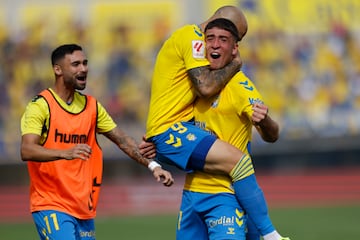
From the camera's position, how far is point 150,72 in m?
23.3

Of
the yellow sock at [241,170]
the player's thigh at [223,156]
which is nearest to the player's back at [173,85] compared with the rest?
the player's thigh at [223,156]

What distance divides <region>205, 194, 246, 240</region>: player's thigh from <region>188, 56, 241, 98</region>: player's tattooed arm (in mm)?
868

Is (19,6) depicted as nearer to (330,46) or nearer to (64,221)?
(330,46)

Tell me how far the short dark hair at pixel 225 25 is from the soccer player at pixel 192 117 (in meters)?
0.11

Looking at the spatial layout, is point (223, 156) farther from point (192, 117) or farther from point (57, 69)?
point (57, 69)

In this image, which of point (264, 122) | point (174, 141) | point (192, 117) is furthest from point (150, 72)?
point (264, 122)

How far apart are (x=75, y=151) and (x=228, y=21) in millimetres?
1629

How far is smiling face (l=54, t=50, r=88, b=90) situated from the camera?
827cm

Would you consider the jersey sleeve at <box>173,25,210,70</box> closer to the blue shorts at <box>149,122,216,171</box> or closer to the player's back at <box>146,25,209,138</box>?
the player's back at <box>146,25,209,138</box>

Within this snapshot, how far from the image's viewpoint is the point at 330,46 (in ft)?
77.0

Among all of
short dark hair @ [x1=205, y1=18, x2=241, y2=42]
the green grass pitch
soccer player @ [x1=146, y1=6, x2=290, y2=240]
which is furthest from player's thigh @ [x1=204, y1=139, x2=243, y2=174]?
the green grass pitch

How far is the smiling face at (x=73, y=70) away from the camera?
8.27 meters

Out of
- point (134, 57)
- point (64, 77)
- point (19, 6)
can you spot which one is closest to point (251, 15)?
point (134, 57)

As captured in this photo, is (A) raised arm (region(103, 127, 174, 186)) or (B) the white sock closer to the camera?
(B) the white sock
